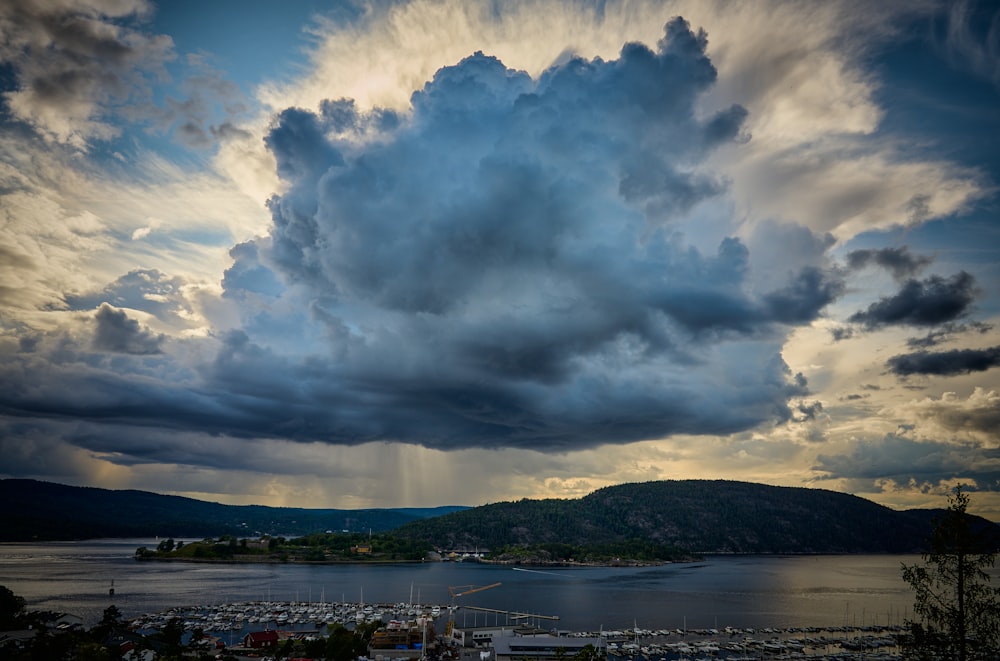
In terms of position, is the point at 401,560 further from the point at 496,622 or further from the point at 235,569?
the point at 496,622

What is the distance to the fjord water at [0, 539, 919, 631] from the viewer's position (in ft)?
274

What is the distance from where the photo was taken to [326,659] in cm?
4641

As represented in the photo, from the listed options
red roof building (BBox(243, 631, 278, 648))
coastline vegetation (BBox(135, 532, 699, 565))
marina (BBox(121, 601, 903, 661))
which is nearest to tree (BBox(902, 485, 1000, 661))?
marina (BBox(121, 601, 903, 661))

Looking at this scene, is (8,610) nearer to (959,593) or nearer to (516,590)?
(959,593)

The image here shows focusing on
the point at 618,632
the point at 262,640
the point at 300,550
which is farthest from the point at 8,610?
the point at 300,550

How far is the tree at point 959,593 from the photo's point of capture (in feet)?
46.1

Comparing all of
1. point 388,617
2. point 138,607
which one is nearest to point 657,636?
point 388,617

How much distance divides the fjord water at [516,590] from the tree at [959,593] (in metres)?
63.6

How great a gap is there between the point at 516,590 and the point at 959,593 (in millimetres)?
110665

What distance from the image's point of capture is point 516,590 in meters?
116

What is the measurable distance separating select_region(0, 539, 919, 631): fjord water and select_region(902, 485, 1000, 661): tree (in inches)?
2505

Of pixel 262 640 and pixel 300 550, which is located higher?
pixel 262 640

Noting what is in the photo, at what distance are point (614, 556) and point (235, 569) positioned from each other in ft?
359

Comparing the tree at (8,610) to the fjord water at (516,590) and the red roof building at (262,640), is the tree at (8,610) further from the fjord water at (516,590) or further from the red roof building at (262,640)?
the red roof building at (262,640)
